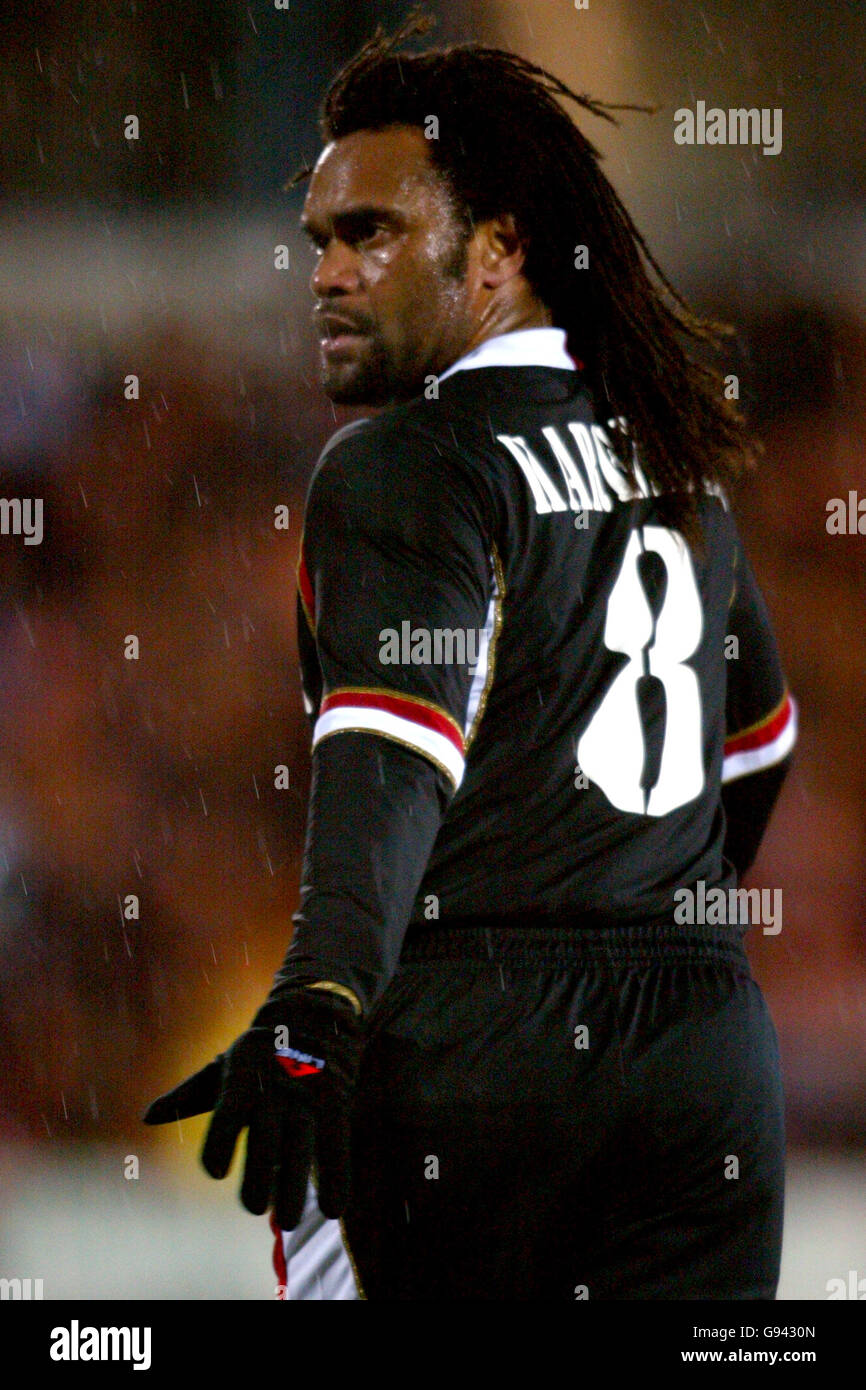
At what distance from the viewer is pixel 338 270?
156 cm

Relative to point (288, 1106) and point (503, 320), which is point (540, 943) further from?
point (503, 320)

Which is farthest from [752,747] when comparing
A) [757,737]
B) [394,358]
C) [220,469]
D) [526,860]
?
[220,469]

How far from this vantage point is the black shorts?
4.22 ft

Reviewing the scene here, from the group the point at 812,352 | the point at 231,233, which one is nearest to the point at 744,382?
the point at 812,352

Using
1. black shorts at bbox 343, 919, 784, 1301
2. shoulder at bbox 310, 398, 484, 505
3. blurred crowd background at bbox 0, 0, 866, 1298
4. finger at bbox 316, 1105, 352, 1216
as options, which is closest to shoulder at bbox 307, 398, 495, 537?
shoulder at bbox 310, 398, 484, 505

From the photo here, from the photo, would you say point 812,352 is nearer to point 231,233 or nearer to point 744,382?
point 744,382

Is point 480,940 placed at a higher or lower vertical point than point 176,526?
lower

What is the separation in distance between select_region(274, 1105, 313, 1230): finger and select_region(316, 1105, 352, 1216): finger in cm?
1

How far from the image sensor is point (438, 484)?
1285 mm

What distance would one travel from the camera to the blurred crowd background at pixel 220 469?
3.41m

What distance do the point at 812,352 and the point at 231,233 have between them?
1364mm

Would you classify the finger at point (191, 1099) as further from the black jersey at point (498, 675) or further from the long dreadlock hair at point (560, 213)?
the long dreadlock hair at point (560, 213)

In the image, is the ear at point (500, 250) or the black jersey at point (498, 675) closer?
the black jersey at point (498, 675)

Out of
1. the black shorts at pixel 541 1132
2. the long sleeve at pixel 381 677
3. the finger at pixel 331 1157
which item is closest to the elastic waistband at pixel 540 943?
the black shorts at pixel 541 1132
